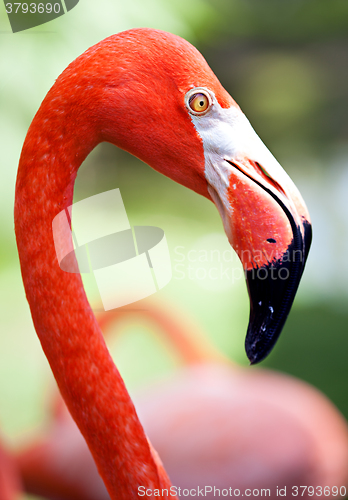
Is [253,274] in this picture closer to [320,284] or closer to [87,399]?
[87,399]

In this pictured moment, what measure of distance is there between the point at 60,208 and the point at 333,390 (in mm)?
1709

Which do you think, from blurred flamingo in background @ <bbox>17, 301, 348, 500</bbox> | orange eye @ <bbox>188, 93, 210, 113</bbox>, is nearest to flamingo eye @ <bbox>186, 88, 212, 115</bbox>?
orange eye @ <bbox>188, 93, 210, 113</bbox>

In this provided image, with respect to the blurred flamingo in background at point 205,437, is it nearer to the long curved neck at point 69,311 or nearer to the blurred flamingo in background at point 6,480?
the blurred flamingo in background at point 6,480

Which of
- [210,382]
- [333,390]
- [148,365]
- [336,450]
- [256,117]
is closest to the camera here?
[336,450]

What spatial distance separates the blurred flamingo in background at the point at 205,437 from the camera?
3.58 feet

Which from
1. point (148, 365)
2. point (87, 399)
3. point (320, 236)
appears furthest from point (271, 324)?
point (320, 236)

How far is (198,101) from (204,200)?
1.62m

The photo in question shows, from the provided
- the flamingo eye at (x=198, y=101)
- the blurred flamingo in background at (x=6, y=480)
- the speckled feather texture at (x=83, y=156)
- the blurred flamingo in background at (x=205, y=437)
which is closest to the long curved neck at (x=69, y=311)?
the speckled feather texture at (x=83, y=156)

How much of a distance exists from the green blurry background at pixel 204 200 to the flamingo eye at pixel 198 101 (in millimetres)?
762

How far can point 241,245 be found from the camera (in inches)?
18.8

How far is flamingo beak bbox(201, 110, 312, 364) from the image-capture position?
1.51ft

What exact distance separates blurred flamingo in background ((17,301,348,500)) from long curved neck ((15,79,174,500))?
61cm

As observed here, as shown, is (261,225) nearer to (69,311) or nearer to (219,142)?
(219,142)

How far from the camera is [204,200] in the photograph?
2086 mm
